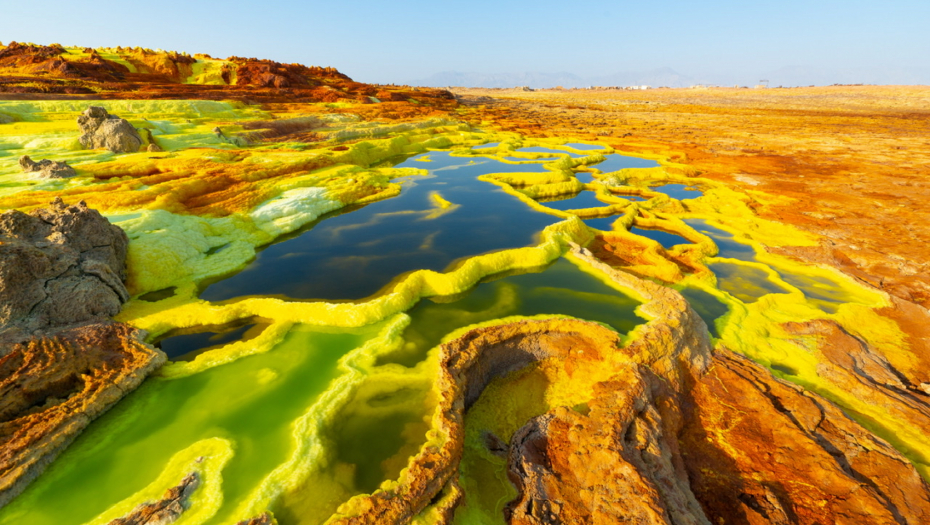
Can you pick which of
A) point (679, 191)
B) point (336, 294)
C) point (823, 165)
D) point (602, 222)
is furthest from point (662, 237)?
point (823, 165)


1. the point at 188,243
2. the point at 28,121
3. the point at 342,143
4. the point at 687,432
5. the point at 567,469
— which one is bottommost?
the point at 687,432

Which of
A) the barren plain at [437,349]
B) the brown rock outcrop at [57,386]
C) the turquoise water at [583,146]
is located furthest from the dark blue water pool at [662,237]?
the turquoise water at [583,146]

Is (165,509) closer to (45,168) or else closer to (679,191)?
(45,168)

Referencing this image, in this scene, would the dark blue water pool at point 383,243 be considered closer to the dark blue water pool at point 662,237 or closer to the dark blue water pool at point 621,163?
the dark blue water pool at point 662,237

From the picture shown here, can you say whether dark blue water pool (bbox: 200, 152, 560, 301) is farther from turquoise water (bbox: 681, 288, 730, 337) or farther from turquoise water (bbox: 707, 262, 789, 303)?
turquoise water (bbox: 707, 262, 789, 303)

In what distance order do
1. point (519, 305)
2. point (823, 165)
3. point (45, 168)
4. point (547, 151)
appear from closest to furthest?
point (519, 305) → point (45, 168) → point (823, 165) → point (547, 151)

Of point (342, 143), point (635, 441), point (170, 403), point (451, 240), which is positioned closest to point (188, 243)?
point (170, 403)

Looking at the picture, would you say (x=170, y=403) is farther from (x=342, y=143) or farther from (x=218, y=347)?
(x=342, y=143)
